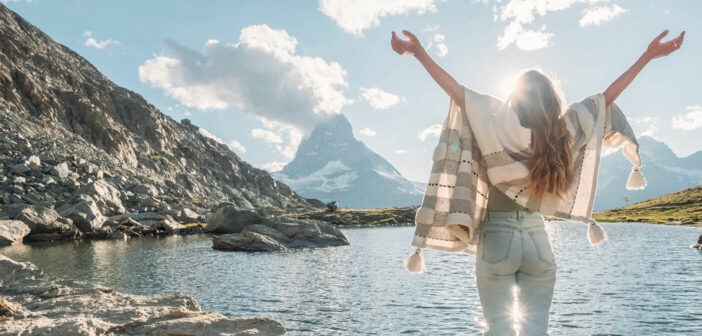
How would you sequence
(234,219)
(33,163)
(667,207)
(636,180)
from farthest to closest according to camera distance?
(667,207), (33,163), (234,219), (636,180)

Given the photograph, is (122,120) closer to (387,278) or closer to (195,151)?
(195,151)

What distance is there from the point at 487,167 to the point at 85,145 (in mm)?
124008

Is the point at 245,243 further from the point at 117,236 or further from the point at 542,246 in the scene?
the point at 542,246


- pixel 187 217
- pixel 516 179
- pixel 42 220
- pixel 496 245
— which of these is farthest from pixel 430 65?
pixel 187 217

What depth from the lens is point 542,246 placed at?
13.6ft

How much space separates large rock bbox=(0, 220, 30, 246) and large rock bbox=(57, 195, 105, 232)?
7869 mm

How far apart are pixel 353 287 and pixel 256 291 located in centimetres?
529

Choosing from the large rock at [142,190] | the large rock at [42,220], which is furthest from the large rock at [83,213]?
the large rock at [142,190]

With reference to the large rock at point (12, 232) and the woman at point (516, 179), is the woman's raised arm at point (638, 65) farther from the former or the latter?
the large rock at point (12, 232)

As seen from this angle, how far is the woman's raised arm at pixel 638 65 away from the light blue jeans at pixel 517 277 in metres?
1.66

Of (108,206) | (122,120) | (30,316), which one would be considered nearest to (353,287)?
(30,316)

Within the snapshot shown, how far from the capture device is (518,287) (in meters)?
4.20

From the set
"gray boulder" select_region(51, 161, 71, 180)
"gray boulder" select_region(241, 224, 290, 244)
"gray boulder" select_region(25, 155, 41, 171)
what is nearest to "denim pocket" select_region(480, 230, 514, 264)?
"gray boulder" select_region(241, 224, 290, 244)

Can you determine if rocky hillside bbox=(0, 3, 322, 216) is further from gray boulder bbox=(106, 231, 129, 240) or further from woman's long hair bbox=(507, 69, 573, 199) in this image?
woman's long hair bbox=(507, 69, 573, 199)
